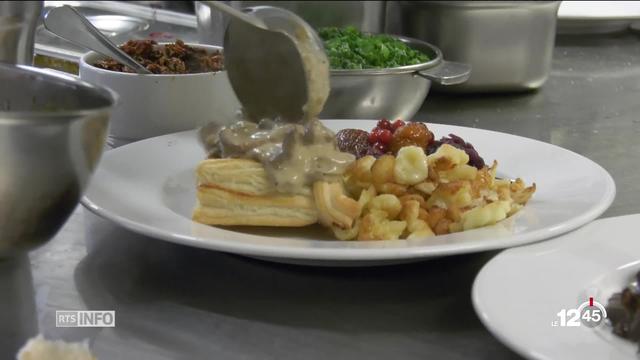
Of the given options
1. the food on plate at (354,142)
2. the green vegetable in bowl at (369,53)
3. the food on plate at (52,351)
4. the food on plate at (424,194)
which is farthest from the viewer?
the green vegetable in bowl at (369,53)

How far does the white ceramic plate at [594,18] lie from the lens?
2.43 m

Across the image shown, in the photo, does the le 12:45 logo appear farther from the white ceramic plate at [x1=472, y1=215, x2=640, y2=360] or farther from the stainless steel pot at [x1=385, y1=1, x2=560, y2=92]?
the stainless steel pot at [x1=385, y1=1, x2=560, y2=92]

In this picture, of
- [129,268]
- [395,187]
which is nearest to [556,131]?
[395,187]

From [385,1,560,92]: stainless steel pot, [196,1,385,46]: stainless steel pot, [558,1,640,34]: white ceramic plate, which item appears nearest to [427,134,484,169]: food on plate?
[385,1,560,92]: stainless steel pot

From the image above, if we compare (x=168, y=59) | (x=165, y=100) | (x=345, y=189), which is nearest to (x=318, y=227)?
(x=345, y=189)

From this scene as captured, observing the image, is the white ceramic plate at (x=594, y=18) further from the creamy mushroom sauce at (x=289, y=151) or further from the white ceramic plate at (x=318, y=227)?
the creamy mushroom sauce at (x=289, y=151)

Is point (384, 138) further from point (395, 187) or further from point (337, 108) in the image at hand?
point (337, 108)

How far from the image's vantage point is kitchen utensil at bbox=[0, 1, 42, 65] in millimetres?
1264

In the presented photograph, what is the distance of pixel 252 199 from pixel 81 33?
49 centimetres

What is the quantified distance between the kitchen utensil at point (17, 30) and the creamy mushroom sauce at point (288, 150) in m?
0.37

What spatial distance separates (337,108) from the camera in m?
1.48

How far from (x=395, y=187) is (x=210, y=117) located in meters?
0.45

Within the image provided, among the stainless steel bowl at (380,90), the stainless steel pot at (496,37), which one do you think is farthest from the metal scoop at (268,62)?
the stainless steel pot at (496,37)

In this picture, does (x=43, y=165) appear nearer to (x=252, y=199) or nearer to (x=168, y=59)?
(x=252, y=199)
